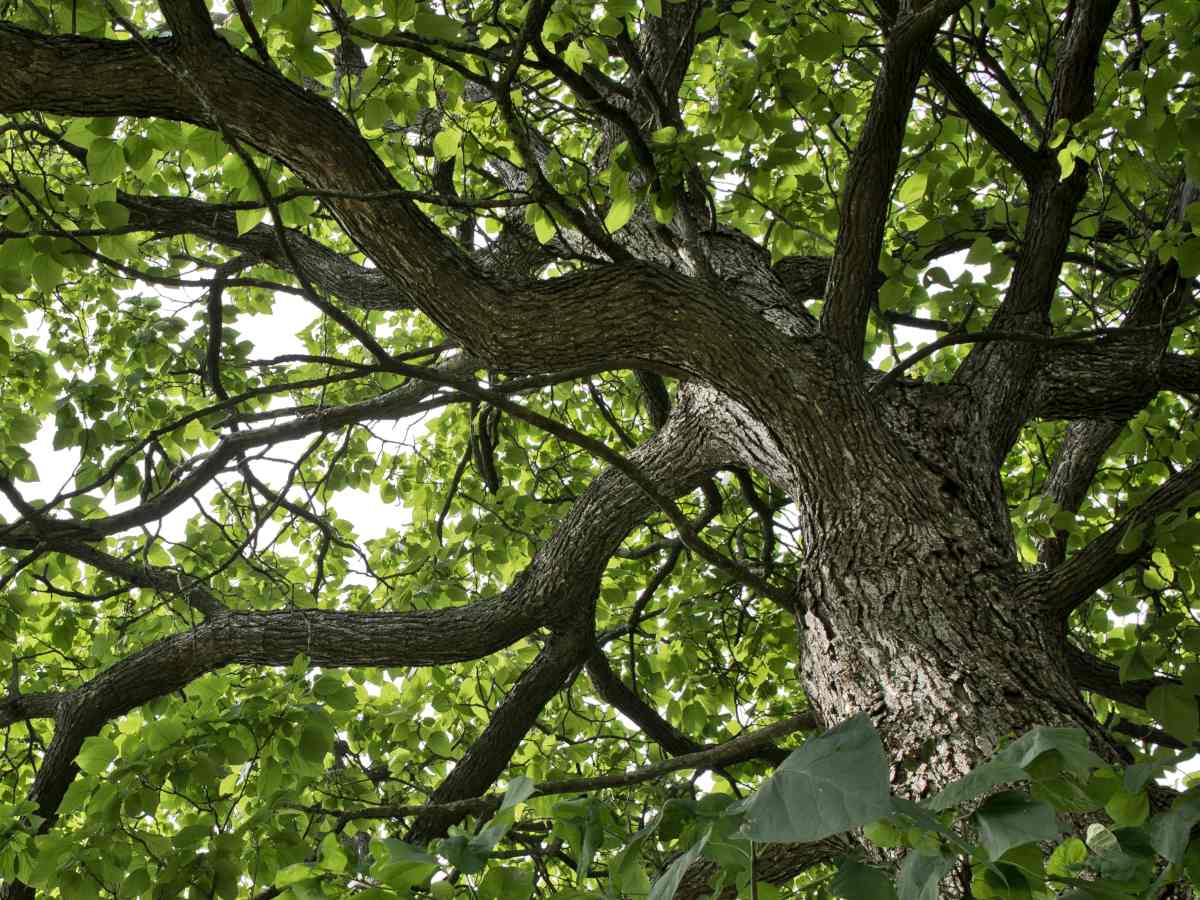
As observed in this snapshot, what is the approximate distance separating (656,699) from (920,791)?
362 cm

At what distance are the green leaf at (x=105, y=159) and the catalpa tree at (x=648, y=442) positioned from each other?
1 cm

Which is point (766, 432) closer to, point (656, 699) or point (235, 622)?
point (235, 622)

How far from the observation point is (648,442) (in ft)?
12.9

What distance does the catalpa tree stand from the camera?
2.13 m

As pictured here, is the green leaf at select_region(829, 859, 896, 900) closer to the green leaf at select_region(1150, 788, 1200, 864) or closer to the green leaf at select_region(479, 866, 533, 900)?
the green leaf at select_region(1150, 788, 1200, 864)

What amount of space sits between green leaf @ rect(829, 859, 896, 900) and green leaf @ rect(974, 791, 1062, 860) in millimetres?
101

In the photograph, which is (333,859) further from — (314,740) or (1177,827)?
(314,740)

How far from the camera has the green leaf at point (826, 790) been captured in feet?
2.41

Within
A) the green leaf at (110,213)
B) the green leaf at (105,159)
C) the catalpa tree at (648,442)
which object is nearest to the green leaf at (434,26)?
the catalpa tree at (648,442)

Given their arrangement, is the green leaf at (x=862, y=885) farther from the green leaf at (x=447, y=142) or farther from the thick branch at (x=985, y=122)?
the thick branch at (x=985, y=122)

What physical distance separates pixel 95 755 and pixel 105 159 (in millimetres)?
1576

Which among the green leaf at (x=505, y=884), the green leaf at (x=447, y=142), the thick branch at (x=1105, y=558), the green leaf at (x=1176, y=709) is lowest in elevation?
the green leaf at (x=505, y=884)

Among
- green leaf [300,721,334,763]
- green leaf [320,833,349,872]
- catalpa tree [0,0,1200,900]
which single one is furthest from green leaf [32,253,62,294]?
green leaf [320,833,349,872]

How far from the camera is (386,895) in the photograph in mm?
1102
